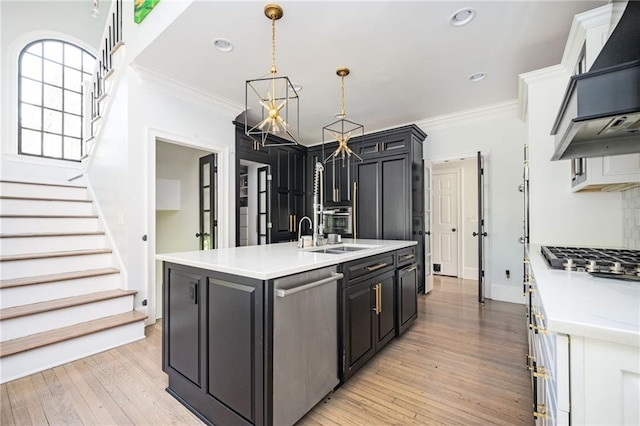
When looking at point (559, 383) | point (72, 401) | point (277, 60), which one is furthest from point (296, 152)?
point (559, 383)

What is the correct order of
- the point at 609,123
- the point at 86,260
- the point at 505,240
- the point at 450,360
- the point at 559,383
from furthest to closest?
the point at 505,240, the point at 86,260, the point at 450,360, the point at 609,123, the point at 559,383

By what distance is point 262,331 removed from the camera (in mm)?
1377

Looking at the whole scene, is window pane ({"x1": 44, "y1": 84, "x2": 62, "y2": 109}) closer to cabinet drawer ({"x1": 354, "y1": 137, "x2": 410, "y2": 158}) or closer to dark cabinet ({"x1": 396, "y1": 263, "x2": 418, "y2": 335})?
cabinet drawer ({"x1": 354, "y1": 137, "x2": 410, "y2": 158})

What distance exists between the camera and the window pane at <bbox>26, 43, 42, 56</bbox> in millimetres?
4418

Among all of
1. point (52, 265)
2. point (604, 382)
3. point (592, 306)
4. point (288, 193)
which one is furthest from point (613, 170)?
point (52, 265)

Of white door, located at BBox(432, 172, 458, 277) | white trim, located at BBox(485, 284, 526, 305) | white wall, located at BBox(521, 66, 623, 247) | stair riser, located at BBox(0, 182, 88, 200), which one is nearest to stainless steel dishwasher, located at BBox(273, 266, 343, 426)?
white wall, located at BBox(521, 66, 623, 247)

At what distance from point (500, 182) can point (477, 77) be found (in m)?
1.62

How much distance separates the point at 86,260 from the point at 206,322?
2.40 meters

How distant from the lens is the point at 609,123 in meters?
1.10

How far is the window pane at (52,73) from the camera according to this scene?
4.62m

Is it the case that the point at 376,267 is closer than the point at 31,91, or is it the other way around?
the point at 376,267

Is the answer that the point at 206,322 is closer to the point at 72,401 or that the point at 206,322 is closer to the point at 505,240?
the point at 72,401

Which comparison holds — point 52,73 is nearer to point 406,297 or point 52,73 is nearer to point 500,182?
point 406,297

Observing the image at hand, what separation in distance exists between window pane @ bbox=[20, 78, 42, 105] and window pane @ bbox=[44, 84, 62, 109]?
0.26ft
